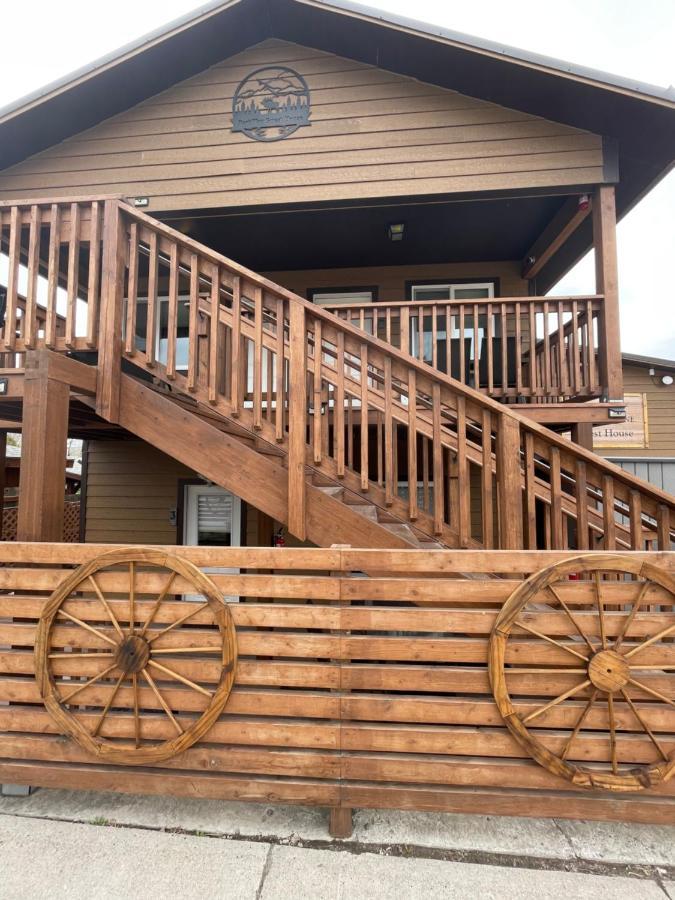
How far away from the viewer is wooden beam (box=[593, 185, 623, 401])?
13.7ft

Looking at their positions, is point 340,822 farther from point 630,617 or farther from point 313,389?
point 313,389

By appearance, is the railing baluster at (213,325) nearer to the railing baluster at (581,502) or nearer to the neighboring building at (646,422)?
the railing baluster at (581,502)

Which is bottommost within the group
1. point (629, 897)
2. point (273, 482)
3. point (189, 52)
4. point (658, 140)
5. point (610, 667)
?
point (629, 897)

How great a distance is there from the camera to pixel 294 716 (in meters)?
2.14

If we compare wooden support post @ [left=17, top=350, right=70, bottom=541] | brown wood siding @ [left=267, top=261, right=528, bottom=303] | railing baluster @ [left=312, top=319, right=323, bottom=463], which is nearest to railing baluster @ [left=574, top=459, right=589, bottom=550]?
railing baluster @ [left=312, top=319, right=323, bottom=463]

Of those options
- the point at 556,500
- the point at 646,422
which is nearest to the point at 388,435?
the point at 556,500

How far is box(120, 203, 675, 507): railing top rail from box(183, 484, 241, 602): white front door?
3.70 metres

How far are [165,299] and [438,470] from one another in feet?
17.7

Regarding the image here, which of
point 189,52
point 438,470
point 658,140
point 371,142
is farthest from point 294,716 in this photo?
point 189,52

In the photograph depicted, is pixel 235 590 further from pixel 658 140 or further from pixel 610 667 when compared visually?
pixel 658 140

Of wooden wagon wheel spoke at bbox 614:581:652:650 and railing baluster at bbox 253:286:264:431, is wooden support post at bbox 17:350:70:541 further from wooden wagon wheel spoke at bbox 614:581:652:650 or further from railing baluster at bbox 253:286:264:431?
wooden wagon wheel spoke at bbox 614:581:652:650

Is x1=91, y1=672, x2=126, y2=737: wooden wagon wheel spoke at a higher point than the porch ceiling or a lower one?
lower

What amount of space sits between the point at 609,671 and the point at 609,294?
11.6ft

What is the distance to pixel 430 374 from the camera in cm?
262
